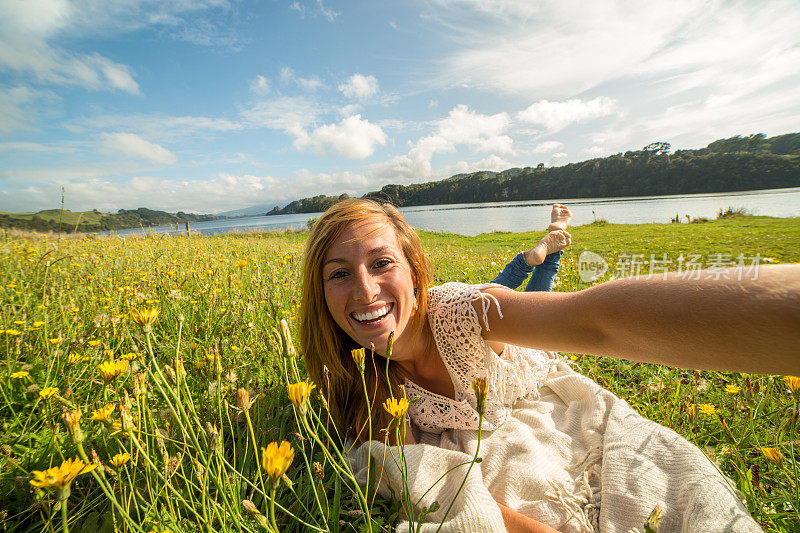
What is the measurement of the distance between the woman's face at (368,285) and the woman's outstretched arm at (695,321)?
808mm

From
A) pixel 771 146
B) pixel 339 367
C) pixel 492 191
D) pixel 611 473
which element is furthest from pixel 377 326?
pixel 492 191

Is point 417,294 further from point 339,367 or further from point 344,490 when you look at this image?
point 344,490

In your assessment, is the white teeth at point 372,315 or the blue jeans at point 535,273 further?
the blue jeans at point 535,273

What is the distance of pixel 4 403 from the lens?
5.15 ft

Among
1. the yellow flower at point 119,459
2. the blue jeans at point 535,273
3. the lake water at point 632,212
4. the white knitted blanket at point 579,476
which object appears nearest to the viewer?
the yellow flower at point 119,459

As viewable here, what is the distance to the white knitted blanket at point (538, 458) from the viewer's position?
121 cm

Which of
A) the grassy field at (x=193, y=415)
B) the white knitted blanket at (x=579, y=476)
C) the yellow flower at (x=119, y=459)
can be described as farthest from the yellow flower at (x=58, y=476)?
the white knitted blanket at (x=579, y=476)

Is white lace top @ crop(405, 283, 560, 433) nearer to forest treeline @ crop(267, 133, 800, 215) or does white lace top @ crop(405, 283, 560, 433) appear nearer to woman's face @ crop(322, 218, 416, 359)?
woman's face @ crop(322, 218, 416, 359)

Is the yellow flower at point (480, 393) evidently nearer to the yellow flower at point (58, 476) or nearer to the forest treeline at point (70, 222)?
the yellow flower at point (58, 476)

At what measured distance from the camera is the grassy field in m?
0.91

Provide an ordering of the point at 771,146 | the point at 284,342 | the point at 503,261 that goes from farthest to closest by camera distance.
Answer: the point at 771,146 → the point at 503,261 → the point at 284,342

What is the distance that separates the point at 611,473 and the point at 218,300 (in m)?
2.63

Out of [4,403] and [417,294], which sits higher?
[417,294]

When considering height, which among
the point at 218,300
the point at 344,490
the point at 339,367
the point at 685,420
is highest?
the point at 218,300
